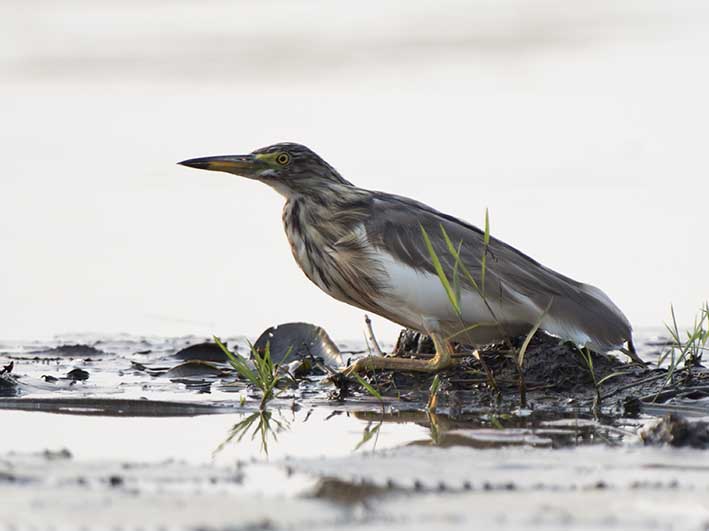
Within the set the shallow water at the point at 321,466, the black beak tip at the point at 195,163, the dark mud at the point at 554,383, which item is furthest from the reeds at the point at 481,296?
the black beak tip at the point at 195,163

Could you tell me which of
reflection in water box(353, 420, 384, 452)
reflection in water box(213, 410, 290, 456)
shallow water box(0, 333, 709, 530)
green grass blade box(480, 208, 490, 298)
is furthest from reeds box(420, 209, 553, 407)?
reflection in water box(213, 410, 290, 456)

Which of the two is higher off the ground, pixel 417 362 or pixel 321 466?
pixel 417 362

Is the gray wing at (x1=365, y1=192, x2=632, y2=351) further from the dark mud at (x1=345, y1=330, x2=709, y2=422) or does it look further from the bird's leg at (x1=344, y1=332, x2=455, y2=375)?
the bird's leg at (x1=344, y1=332, x2=455, y2=375)

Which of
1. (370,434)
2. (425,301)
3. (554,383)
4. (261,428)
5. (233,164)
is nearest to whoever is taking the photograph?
(370,434)

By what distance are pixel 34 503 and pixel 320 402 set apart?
8.45 feet

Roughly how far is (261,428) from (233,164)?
229cm

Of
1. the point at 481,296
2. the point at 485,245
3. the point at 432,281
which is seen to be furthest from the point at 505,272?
the point at 485,245

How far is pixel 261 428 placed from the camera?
16.6 ft

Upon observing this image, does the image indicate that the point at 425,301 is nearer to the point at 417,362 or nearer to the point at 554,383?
the point at 417,362

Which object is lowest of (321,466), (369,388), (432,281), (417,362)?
(321,466)

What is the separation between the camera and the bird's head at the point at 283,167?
696cm

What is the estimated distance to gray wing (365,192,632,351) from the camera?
20.6ft

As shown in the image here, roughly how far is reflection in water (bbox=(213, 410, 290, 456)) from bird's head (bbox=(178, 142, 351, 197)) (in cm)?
183

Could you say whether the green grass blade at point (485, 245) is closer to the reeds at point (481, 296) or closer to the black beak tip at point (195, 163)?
the reeds at point (481, 296)
